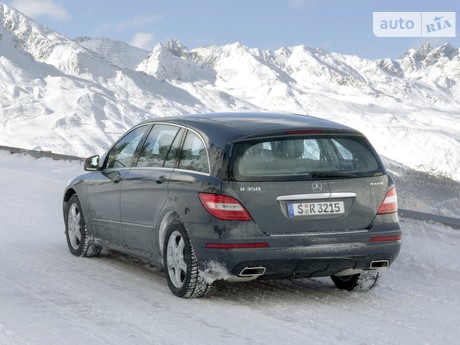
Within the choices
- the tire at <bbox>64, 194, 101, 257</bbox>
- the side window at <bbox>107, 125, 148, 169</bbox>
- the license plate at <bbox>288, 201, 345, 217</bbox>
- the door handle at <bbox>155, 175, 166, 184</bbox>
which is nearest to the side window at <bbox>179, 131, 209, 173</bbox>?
the door handle at <bbox>155, 175, 166, 184</bbox>

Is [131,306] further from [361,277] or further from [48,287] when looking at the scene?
[361,277]

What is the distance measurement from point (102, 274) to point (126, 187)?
0.75m

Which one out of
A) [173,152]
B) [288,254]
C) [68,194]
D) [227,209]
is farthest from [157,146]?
[68,194]

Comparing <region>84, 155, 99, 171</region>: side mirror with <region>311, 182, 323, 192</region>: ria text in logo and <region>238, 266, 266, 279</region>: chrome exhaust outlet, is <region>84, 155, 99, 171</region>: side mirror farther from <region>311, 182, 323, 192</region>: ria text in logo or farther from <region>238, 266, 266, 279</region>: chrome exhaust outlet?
<region>311, 182, 323, 192</region>: ria text in logo

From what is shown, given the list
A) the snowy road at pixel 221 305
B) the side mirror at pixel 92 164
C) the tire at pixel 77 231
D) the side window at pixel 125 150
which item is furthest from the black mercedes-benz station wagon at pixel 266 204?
the tire at pixel 77 231

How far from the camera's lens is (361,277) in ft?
20.8

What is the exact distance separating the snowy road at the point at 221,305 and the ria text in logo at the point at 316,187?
2.64 feet

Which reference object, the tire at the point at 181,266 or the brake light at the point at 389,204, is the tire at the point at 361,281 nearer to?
the brake light at the point at 389,204

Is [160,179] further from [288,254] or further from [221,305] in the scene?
[288,254]

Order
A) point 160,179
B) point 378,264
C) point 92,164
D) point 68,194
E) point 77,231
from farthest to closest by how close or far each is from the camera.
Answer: point 68,194
point 77,231
point 92,164
point 160,179
point 378,264

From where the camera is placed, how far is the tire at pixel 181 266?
580cm

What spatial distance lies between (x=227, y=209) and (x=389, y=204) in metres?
1.21

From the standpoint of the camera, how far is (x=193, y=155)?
6.11m

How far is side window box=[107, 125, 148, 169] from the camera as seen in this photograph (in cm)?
710
